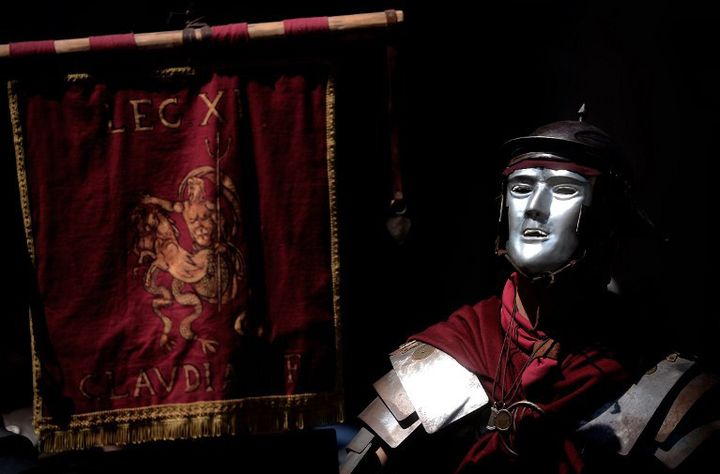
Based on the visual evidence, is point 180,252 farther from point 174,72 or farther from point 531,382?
point 531,382

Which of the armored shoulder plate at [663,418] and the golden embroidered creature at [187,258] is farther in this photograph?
the golden embroidered creature at [187,258]

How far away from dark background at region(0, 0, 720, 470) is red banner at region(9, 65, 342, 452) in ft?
1.13

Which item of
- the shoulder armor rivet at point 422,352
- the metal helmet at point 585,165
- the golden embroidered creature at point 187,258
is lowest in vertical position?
the shoulder armor rivet at point 422,352

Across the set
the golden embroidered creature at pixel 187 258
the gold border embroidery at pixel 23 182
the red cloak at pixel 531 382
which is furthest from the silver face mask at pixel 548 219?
the gold border embroidery at pixel 23 182

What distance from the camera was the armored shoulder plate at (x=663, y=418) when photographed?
1.56 m

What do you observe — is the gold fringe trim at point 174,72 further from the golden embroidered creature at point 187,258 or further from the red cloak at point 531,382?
the red cloak at point 531,382

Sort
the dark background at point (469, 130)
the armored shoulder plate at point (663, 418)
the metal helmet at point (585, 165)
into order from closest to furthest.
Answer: the armored shoulder plate at point (663, 418) → the metal helmet at point (585, 165) → the dark background at point (469, 130)

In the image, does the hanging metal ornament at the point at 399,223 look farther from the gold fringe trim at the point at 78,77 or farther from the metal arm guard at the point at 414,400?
the gold fringe trim at the point at 78,77

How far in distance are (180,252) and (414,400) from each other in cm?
82

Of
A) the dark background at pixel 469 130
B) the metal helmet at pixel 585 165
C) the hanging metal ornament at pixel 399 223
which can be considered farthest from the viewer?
the dark background at pixel 469 130

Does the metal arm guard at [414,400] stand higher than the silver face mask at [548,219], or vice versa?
the silver face mask at [548,219]

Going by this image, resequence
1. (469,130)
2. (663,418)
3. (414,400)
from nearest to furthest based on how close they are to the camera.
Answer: (663,418) → (414,400) → (469,130)

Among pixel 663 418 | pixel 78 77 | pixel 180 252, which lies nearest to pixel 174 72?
pixel 78 77

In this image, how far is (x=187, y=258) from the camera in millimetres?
1819
